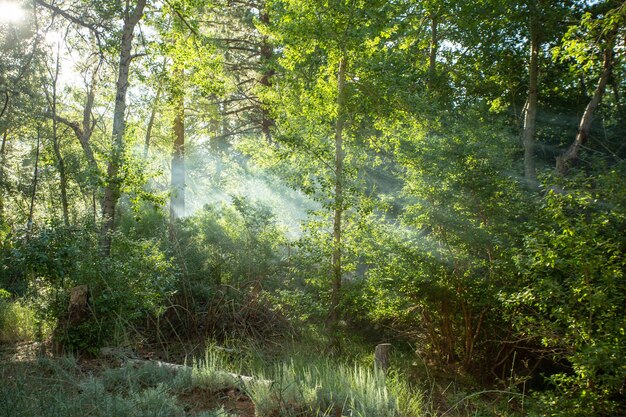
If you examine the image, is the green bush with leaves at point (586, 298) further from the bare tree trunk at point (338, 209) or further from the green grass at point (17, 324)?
the green grass at point (17, 324)

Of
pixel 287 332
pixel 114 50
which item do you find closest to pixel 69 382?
pixel 287 332

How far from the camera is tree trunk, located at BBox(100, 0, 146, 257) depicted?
848 cm

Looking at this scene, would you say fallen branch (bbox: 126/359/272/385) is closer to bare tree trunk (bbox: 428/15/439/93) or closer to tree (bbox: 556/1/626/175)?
tree (bbox: 556/1/626/175)

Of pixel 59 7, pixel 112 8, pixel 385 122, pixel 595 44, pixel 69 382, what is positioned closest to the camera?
pixel 69 382

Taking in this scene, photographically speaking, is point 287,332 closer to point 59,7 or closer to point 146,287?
point 146,287

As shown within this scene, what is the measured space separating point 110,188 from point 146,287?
2.29 m

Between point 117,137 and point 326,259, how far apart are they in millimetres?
4309

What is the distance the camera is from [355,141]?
31.3 ft

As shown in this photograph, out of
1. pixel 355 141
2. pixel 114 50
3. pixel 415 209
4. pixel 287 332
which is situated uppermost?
pixel 114 50

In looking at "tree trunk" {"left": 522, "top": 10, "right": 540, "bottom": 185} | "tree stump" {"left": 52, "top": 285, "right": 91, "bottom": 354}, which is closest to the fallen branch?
"tree stump" {"left": 52, "top": 285, "right": 91, "bottom": 354}

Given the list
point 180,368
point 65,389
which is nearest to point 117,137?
point 180,368

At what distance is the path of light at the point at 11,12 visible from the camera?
11.1 metres

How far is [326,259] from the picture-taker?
891 cm

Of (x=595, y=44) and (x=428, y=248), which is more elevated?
(x=595, y=44)
